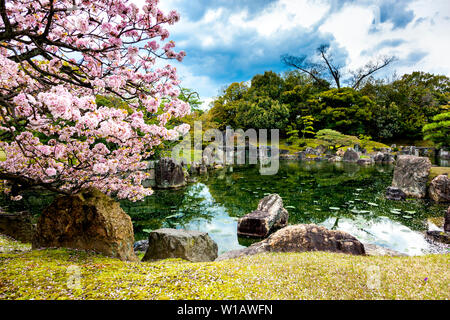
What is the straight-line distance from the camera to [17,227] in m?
6.13

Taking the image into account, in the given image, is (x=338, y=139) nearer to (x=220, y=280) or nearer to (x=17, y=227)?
(x=220, y=280)

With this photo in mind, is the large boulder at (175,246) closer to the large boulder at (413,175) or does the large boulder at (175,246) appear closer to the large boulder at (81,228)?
the large boulder at (81,228)

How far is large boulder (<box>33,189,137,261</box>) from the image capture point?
4430 mm

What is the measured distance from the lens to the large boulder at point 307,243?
5.20 m

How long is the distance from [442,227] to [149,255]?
8539 millimetres

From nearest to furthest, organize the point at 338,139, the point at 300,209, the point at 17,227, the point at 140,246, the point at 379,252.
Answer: the point at 379,252 → the point at 17,227 → the point at 140,246 → the point at 300,209 → the point at 338,139

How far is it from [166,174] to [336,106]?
33.2 meters

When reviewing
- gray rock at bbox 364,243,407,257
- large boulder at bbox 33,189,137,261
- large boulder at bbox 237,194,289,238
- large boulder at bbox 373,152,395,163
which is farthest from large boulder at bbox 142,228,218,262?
large boulder at bbox 373,152,395,163

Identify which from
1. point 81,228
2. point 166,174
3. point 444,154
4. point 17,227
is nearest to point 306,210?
point 81,228

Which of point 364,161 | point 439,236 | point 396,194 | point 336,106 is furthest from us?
point 336,106

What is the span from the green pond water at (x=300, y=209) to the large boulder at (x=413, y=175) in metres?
0.83

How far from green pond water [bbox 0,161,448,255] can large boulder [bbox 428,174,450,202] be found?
49cm

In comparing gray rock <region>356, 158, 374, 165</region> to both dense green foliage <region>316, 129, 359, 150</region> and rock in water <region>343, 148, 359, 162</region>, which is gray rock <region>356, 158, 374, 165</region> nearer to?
rock in water <region>343, 148, 359, 162</region>
